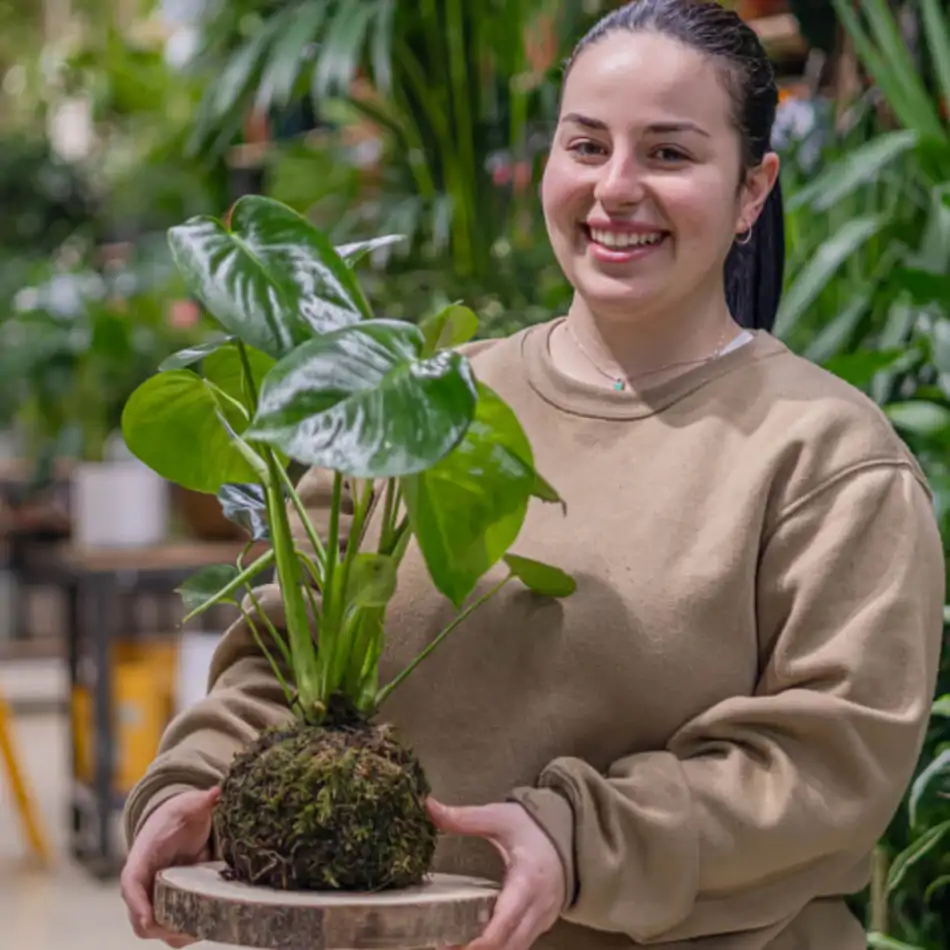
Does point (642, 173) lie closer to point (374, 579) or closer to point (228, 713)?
point (374, 579)

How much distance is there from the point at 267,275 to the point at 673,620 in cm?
43

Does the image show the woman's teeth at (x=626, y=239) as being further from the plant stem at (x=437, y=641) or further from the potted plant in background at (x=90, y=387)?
the potted plant in background at (x=90, y=387)

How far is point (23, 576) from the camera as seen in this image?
5.84 meters

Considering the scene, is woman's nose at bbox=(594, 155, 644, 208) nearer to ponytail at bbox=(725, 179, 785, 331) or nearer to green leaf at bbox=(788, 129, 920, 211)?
ponytail at bbox=(725, 179, 785, 331)

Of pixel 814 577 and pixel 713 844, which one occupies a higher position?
pixel 814 577

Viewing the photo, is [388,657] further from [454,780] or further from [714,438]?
[714,438]

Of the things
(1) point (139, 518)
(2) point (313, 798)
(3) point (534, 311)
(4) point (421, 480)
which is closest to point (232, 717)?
(2) point (313, 798)

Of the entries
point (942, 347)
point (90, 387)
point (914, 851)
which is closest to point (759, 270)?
point (942, 347)

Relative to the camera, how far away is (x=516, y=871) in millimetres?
1327

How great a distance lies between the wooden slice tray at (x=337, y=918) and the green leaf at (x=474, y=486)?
0.24 metres

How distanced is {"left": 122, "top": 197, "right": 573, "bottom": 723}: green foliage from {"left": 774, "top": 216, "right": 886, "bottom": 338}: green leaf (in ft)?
3.54

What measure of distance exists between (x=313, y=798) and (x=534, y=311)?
6.87 feet

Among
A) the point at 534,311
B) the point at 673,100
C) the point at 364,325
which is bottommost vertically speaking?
the point at 534,311

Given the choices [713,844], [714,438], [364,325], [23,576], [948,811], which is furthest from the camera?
[23,576]
